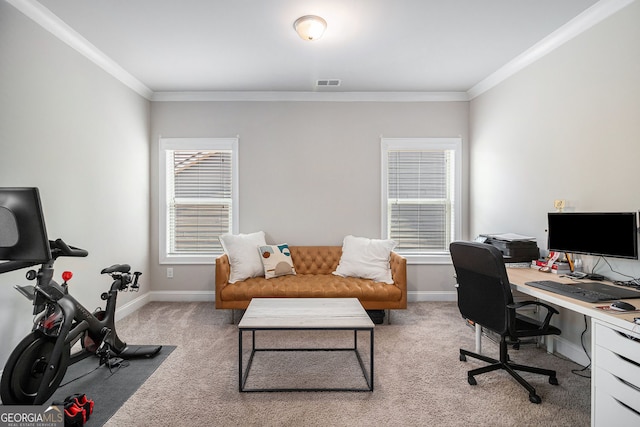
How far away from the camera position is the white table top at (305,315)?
2317mm

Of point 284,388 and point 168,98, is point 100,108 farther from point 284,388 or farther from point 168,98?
point 284,388

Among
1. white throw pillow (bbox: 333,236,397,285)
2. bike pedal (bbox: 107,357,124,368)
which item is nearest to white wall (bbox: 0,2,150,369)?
bike pedal (bbox: 107,357,124,368)

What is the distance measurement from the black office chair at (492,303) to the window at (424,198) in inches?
76.0

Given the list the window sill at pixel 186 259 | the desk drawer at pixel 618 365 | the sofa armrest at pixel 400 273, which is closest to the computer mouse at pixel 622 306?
the desk drawer at pixel 618 365

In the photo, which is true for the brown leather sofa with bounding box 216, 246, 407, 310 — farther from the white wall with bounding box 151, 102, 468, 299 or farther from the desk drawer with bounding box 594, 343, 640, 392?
the desk drawer with bounding box 594, 343, 640, 392

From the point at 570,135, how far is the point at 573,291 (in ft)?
4.91

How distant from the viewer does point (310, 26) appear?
2691 millimetres

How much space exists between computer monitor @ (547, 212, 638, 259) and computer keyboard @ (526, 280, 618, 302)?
37 cm

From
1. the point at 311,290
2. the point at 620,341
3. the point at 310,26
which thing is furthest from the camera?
the point at 311,290

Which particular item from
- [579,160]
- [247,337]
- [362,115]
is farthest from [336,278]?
[579,160]

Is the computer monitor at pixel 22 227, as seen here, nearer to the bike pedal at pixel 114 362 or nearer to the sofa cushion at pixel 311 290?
the bike pedal at pixel 114 362

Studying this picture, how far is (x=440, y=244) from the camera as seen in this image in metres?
4.64

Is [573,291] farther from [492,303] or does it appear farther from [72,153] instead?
[72,153]

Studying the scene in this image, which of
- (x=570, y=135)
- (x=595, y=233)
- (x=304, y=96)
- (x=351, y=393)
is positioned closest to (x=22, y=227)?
(x=351, y=393)
